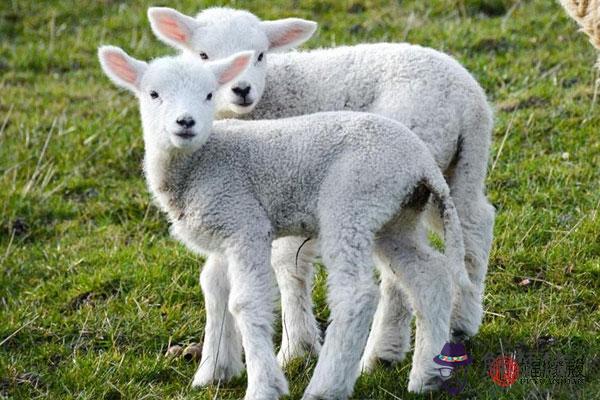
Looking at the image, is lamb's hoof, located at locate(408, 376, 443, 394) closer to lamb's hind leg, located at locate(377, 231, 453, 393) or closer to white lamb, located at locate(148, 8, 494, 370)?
lamb's hind leg, located at locate(377, 231, 453, 393)

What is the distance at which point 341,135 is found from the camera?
5.68m

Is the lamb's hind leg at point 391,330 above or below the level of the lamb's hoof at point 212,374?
above

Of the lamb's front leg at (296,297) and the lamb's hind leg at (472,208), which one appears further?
the lamb's front leg at (296,297)

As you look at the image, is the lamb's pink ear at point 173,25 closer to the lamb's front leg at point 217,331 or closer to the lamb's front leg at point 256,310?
the lamb's front leg at point 217,331

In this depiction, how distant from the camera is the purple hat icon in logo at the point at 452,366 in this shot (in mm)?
5648

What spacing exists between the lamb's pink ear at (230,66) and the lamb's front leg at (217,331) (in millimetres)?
981

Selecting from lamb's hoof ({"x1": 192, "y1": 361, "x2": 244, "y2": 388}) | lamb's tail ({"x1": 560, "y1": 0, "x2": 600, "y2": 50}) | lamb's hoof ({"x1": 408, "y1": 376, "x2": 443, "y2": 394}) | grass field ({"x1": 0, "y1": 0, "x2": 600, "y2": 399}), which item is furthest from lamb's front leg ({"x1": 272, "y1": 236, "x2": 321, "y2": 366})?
lamb's tail ({"x1": 560, "y1": 0, "x2": 600, "y2": 50})

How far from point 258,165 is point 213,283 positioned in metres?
0.79

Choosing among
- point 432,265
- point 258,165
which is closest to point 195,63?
point 258,165

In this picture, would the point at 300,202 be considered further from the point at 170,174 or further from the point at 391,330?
the point at 391,330

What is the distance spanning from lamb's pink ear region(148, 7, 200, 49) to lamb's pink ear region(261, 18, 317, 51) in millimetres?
467

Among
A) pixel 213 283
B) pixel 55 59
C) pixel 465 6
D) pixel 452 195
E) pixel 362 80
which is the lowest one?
pixel 55 59

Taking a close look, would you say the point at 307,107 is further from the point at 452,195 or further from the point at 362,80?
the point at 452,195

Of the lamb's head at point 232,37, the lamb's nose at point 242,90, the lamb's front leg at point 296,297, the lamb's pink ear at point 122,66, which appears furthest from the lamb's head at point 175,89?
the lamb's front leg at point 296,297
